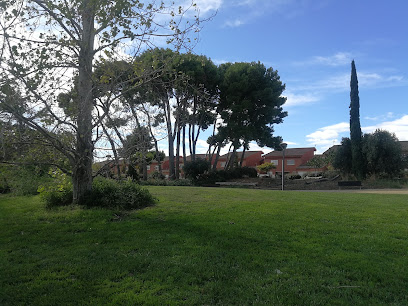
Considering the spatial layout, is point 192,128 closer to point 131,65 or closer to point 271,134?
point 271,134

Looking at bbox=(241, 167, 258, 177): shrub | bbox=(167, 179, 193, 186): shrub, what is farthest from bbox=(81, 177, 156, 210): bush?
bbox=(241, 167, 258, 177): shrub

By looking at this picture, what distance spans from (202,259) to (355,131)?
1025 inches

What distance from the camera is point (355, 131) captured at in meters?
26.5

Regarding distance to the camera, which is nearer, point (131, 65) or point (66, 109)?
point (66, 109)

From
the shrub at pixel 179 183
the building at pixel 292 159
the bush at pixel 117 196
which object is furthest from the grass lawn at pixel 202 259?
the building at pixel 292 159

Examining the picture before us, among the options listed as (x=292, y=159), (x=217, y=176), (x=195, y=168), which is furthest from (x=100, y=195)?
(x=292, y=159)

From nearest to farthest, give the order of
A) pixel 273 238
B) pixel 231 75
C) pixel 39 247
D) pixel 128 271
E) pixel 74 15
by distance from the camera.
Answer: pixel 128 271
pixel 39 247
pixel 273 238
pixel 74 15
pixel 231 75

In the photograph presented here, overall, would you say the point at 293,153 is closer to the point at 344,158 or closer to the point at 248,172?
the point at 248,172

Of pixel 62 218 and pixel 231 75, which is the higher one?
pixel 231 75

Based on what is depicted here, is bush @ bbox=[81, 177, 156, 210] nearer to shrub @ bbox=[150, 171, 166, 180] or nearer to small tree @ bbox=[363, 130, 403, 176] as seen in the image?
shrub @ bbox=[150, 171, 166, 180]

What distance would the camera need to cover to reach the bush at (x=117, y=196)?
779 centimetres

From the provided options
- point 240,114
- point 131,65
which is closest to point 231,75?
point 240,114

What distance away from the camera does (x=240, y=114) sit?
27.1 meters

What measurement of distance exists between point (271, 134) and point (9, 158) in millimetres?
23802
